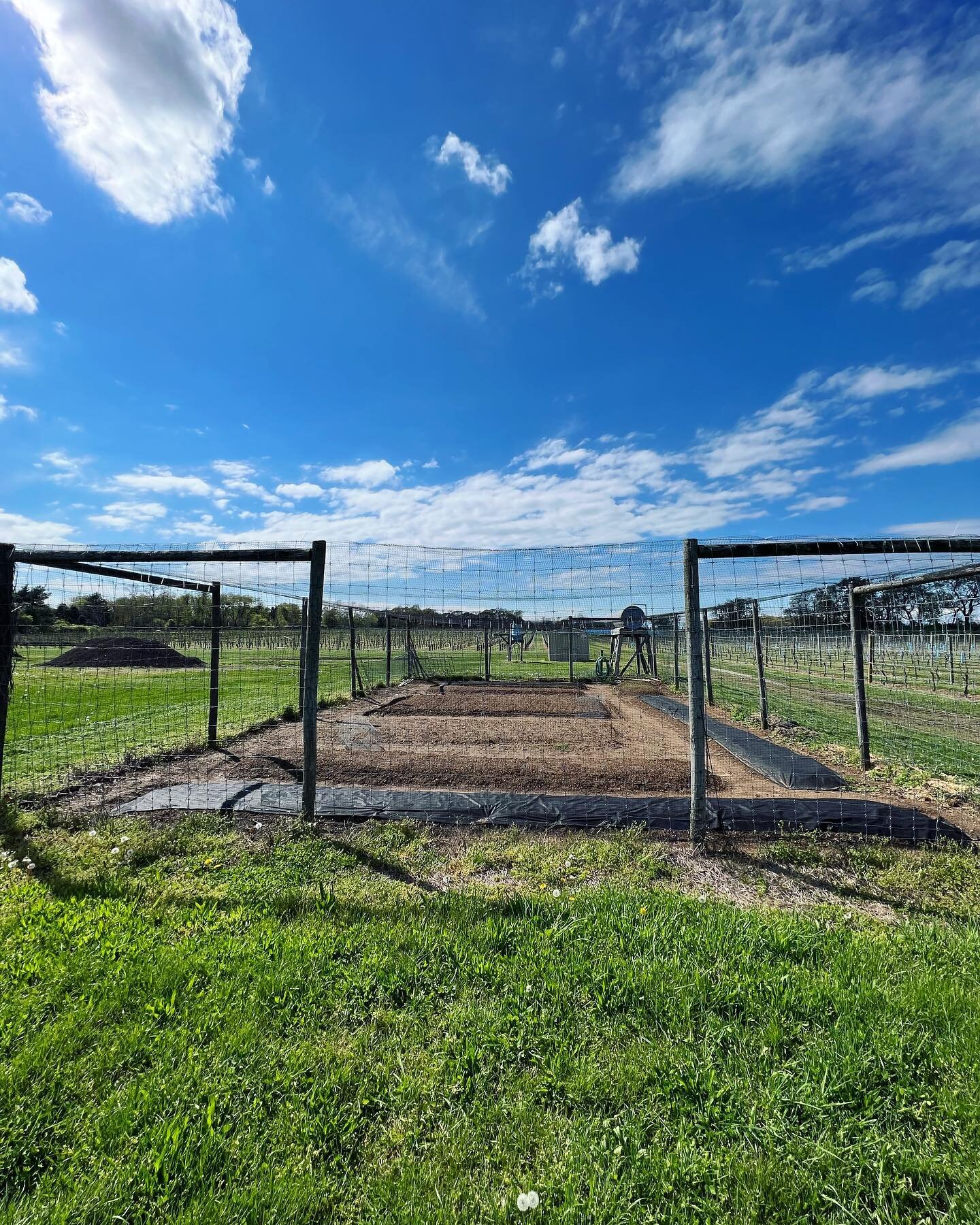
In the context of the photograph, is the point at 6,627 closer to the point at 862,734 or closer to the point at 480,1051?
the point at 480,1051

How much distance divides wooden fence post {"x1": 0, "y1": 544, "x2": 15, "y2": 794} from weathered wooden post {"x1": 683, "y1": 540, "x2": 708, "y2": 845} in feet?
18.8

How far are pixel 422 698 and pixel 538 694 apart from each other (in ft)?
10.5

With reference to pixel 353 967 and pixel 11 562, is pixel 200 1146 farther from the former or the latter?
pixel 11 562

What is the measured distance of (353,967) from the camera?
8.01ft

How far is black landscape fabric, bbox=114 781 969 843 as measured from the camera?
14.3 ft

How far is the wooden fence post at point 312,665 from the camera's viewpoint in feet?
14.0

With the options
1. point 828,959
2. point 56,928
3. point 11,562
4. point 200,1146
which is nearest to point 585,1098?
point 200,1146

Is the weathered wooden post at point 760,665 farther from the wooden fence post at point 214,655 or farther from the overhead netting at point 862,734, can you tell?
the wooden fence post at point 214,655

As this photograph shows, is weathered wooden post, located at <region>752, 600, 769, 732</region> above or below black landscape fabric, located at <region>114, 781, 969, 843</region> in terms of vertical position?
above

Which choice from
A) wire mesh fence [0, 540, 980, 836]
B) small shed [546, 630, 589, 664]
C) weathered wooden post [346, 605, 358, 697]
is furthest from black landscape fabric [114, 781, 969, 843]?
small shed [546, 630, 589, 664]

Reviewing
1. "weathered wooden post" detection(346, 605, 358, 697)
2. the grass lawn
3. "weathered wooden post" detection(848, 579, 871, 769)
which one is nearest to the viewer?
the grass lawn

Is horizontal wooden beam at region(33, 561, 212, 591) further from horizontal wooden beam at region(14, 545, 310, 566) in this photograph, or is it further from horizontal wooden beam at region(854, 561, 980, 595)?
horizontal wooden beam at region(854, 561, 980, 595)

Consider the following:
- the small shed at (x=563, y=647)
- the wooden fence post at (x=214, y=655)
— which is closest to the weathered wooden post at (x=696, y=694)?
the wooden fence post at (x=214, y=655)

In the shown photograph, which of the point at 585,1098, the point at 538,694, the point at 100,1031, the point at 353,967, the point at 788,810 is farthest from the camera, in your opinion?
the point at 538,694
